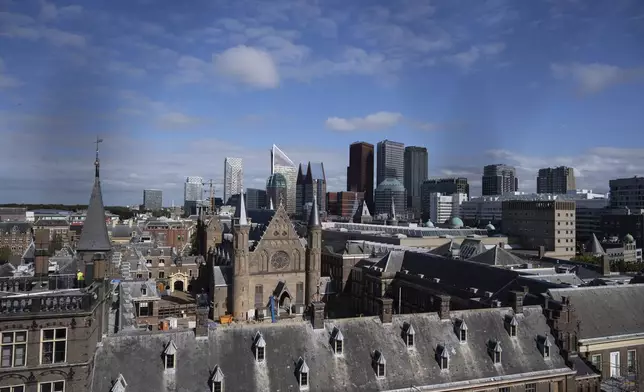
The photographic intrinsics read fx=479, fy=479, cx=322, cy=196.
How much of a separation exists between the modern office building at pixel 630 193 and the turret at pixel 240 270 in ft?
584

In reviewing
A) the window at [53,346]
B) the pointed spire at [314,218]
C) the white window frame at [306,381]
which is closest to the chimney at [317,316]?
the white window frame at [306,381]

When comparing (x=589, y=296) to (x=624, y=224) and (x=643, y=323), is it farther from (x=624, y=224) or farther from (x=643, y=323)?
(x=624, y=224)

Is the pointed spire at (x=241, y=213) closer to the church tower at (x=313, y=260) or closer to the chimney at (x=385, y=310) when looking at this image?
the church tower at (x=313, y=260)

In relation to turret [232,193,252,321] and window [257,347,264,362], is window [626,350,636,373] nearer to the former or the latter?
window [257,347,264,362]

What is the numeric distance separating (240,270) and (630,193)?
183 m

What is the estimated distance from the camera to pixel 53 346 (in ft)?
81.0

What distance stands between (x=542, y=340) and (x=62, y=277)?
1345 inches

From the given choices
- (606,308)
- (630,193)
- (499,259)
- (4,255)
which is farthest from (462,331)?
(630,193)

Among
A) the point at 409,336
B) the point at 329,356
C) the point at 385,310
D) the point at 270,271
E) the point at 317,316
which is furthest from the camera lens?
the point at 270,271

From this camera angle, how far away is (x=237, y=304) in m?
74.7

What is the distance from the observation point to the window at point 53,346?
80.4ft

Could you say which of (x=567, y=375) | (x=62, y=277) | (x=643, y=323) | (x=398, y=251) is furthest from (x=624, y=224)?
(x=62, y=277)

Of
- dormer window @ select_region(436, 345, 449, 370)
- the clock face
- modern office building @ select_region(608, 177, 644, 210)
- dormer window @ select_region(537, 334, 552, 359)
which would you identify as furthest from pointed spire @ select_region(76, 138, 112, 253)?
modern office building @ select_region(608, 177, 644, 210)

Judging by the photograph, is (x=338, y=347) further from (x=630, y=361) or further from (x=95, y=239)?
(x=630, y=361)
